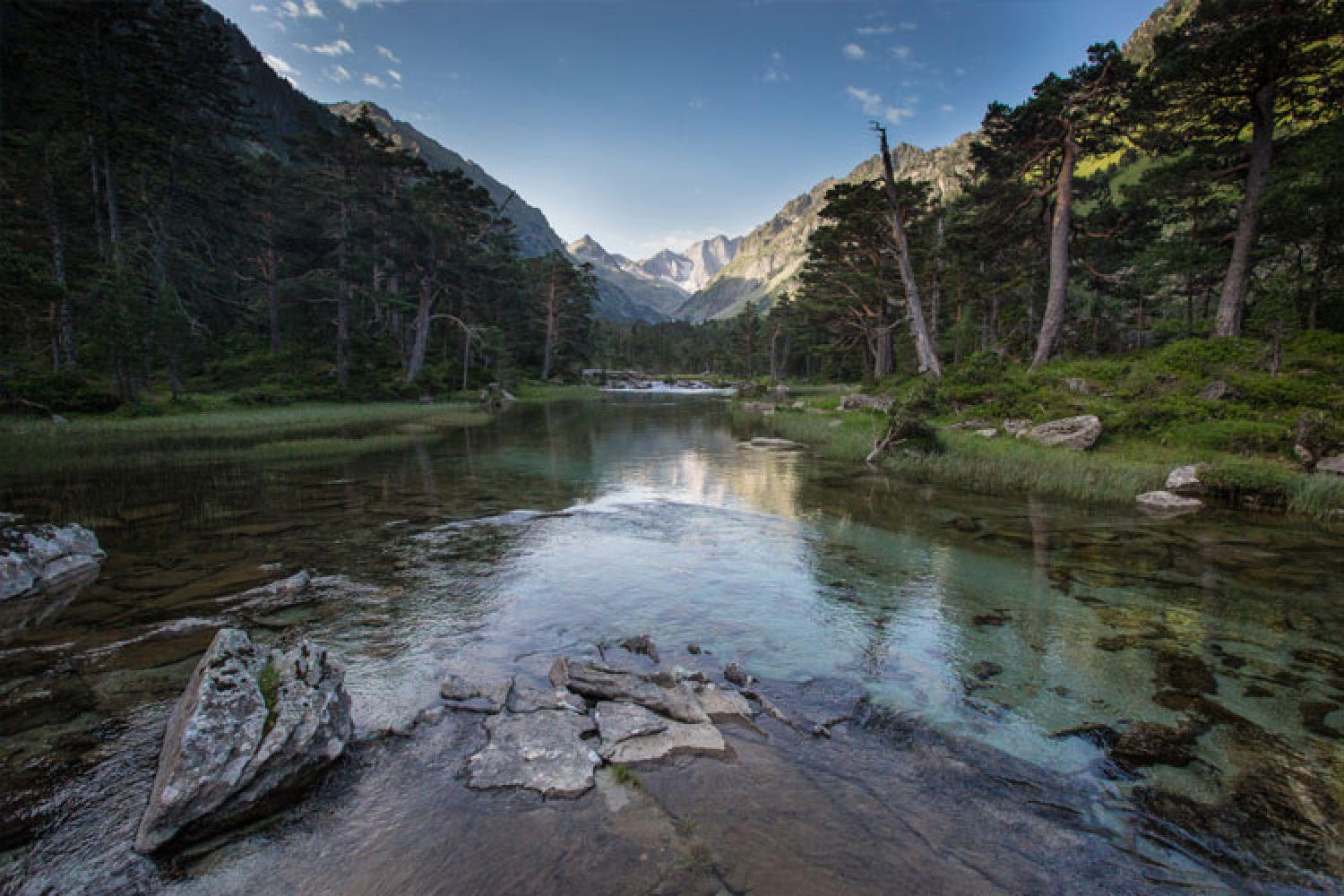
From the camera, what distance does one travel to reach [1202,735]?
17.3 ft

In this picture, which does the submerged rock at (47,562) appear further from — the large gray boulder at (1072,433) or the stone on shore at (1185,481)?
the large gray boulder at (1072,433)

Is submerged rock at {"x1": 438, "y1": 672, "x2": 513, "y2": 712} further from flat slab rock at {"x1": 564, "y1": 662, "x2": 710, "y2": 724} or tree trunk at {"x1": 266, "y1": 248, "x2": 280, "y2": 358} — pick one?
tree trunk at {"x1": 266, "y1": 248, "x2": 280, "y2": 358}

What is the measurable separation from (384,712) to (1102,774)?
666 centimetres

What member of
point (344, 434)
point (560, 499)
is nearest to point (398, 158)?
point (344, 434)

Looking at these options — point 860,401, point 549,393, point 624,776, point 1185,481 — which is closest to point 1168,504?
point 1185,481

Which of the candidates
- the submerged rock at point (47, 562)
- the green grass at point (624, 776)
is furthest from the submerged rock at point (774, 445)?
the submerged rock at point (47, 562)

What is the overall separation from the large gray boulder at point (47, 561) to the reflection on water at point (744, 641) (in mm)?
394

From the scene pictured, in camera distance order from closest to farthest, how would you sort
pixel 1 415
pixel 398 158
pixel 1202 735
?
pixel 1202 735, pixel 1 415, pixel 398 158

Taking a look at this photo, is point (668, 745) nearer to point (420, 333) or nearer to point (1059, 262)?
point (1059, 262)

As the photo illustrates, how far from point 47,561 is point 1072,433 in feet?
83.7

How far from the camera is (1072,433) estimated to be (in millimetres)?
18781

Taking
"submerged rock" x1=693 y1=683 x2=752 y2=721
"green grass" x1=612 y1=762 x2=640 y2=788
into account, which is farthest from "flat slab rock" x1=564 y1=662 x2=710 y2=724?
"green grass" x1=612 y1=762 x2=640 y2=788

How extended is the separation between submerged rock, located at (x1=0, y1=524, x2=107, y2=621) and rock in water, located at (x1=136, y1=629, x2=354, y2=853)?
534cm

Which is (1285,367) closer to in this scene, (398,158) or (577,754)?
(577,754)
